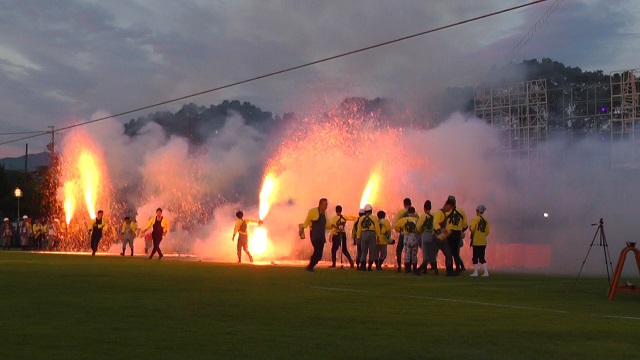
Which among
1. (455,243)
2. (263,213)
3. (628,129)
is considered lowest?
(455,243)

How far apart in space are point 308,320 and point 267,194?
35.3 metres

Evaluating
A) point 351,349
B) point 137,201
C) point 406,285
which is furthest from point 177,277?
point 137,201

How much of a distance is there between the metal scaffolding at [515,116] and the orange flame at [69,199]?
105 ft

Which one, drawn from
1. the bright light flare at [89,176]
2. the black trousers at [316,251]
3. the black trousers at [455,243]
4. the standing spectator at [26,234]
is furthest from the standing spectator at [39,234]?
the black trousers at [455,243]

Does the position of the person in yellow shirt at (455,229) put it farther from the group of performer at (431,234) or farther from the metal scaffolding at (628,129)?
the metal scaffolding at (628,129)

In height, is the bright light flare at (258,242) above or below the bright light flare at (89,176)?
below

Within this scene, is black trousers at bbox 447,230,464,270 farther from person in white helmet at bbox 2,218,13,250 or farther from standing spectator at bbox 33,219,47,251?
person in white helmet at bbox 2,218,13,250

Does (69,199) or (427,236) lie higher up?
(69,199)

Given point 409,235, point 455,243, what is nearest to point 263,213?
point 409,235

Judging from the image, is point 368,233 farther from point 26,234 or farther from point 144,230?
point 26,234

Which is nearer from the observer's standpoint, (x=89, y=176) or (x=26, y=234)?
(x=26, y=234)

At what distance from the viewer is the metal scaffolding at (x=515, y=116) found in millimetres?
73562

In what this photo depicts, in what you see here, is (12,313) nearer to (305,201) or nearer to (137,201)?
(305,201)

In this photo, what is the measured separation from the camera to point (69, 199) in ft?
195
